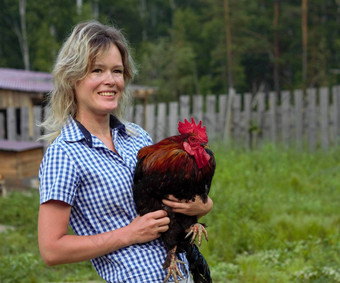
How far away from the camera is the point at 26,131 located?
11.2 metres

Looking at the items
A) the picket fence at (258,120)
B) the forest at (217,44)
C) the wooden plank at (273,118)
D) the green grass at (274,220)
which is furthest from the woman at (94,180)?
the forest at (217,44)

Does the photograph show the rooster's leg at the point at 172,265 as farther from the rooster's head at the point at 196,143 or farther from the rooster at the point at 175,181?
the rooster's head at the point at 196,143

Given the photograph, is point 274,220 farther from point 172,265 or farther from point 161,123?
point 161,123

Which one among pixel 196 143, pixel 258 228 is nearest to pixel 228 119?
pixel 258 228

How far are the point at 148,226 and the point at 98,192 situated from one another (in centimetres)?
25

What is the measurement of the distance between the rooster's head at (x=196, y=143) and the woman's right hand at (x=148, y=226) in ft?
0.93

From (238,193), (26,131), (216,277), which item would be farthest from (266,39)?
(216,277)

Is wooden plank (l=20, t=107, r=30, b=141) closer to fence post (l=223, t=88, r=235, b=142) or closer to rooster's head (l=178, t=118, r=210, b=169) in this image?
fence post (l=223, t=88, r=235, b=142)

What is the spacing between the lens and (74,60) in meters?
2.02

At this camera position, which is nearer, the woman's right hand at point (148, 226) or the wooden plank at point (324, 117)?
the woman's right hand at point (148, 226)

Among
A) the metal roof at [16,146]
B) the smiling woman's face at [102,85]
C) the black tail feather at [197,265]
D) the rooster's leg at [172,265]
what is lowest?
the metal roof at [16,146]

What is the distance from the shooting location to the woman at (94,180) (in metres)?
1.86

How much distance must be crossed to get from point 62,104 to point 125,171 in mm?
426

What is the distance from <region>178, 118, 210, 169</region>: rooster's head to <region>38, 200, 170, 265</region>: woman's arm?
0.34 metres
